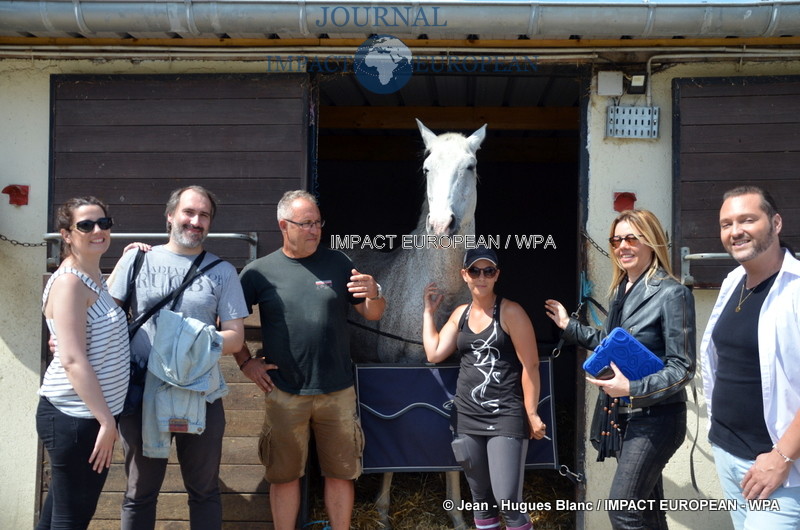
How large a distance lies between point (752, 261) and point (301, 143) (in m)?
2.67

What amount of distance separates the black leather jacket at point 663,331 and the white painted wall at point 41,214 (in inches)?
52.4

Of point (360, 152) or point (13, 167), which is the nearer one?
point (13, 167)

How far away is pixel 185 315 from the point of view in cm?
307

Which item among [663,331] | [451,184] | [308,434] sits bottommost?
[308,434]

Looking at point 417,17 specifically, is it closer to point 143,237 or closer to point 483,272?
point 483,272

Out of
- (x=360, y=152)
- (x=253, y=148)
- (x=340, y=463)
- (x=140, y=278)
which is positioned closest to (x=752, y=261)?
(x=340, y=463)

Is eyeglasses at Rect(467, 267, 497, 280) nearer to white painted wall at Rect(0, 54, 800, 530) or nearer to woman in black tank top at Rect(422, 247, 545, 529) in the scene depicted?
woman in black tank top at Rect(422, 247, 545, 529)

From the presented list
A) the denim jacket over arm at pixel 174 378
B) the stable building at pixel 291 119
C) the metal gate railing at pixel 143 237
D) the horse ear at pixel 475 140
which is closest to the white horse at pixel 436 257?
the horse ear at pixel 475 140

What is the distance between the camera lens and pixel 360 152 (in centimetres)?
812

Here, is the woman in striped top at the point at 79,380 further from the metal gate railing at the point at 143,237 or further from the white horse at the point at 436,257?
the white horse at the point at 436,257

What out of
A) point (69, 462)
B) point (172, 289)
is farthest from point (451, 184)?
point (69, 462)

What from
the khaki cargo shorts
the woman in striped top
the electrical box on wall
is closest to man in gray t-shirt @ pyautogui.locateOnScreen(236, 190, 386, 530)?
the khaki cargo shorts

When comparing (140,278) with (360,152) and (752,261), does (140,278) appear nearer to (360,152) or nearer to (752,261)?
(752,261)

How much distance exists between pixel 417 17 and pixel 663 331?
2168 millimetres
